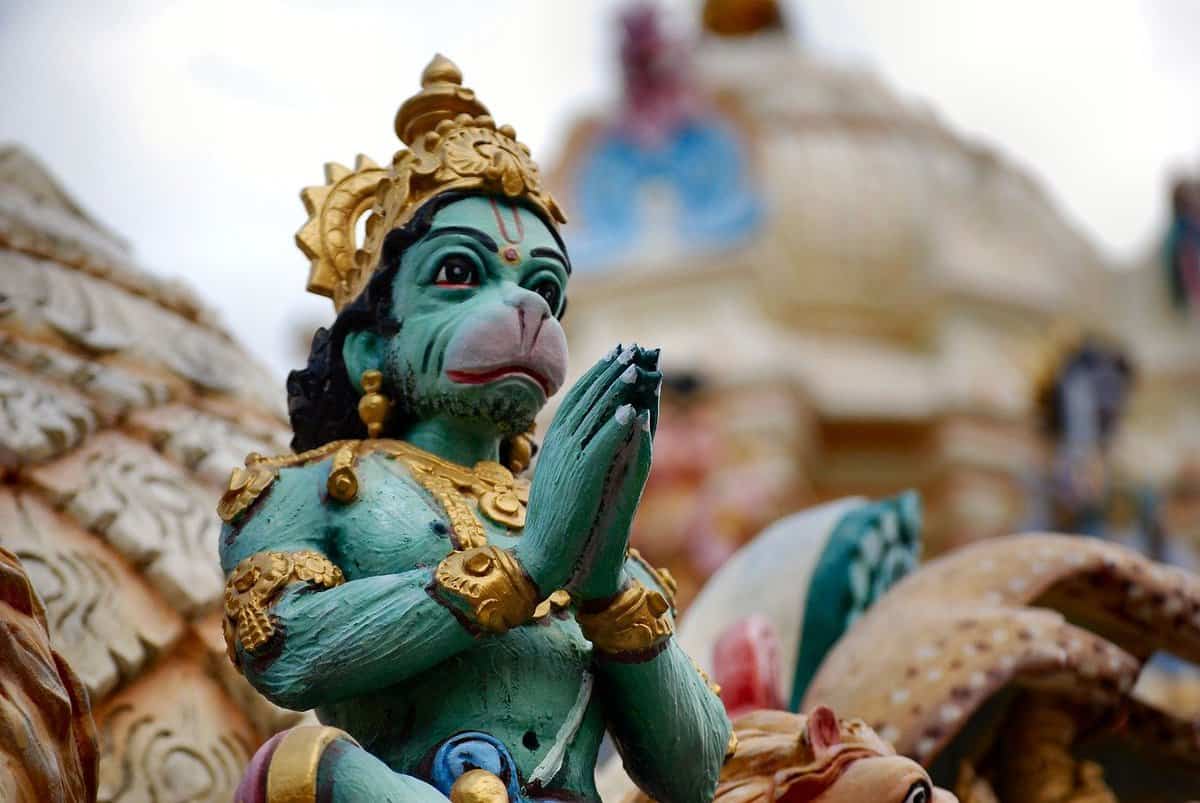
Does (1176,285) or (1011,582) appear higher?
(1011,582)

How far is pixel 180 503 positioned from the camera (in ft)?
12.7

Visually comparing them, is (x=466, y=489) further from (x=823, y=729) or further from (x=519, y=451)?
(x=823, y=729)

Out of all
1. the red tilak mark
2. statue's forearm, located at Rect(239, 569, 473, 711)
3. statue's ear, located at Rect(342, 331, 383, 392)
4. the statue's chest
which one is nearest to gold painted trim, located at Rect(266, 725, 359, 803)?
statue's forearm, located at Rect(239, 569, 473, 711)

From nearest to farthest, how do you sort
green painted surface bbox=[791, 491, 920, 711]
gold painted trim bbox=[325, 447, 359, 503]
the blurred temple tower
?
gold painted trim bbox=[325, 447, 359, 503] → green painted surface bbox=[791, 491, 920, 711] → the blurred temple tower

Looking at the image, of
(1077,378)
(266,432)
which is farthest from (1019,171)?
(266,432)

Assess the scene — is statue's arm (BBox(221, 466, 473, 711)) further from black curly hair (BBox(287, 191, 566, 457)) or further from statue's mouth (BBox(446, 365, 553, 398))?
black curly hair (BBox(287, 191, 566, 457))

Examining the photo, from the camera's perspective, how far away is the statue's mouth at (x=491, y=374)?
2.76m

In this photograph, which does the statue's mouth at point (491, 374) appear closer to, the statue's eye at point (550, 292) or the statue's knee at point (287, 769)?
the statue's eye at point (550, 292)

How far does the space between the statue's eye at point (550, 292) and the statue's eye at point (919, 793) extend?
81cm

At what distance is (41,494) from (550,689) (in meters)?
1.41

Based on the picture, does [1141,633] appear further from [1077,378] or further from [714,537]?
[1077,378]

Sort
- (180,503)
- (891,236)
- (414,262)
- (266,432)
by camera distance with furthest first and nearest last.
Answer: (891,236), (266,432), (180,503), (414,262)

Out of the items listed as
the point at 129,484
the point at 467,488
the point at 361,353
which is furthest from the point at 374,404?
the point at 129,484

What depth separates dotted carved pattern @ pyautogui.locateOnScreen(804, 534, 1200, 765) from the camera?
3.33 m
